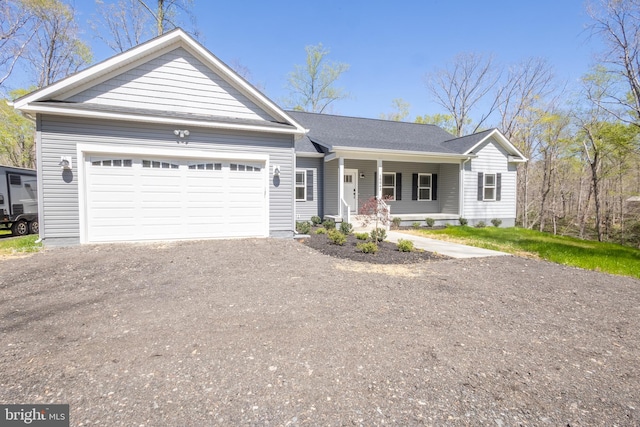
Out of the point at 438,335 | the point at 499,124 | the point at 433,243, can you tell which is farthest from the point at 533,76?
the point at 438,335

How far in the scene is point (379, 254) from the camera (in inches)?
287

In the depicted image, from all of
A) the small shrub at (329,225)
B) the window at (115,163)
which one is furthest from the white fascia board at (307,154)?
the window at (115,163)

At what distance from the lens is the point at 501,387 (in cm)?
222

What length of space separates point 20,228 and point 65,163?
7.20m

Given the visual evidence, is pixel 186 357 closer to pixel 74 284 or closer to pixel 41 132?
pixel 74 284

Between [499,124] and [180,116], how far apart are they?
84.5 feet

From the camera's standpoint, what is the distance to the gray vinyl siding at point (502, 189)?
48.2 feet

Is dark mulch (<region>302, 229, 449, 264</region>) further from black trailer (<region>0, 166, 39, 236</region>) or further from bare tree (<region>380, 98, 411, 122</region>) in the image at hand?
bare tree (<region>380, 98, 411, 122</region>)

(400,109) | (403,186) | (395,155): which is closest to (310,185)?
(395,155)

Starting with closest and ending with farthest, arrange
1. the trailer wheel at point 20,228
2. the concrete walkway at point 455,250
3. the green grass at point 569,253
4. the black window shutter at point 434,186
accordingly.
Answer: the green grass at point 569,253, the concrete walkway at point 455,250, the trailer wheel at point 20,228, the black window shutter at point 434,186

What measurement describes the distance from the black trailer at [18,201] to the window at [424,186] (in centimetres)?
1680

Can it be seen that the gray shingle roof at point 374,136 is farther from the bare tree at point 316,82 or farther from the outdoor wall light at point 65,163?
the bare tree at point 316,82

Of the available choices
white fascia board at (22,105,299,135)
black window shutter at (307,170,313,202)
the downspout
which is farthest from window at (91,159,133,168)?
the downspout

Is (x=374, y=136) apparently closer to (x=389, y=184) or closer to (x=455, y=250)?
(x=389, y=184)
